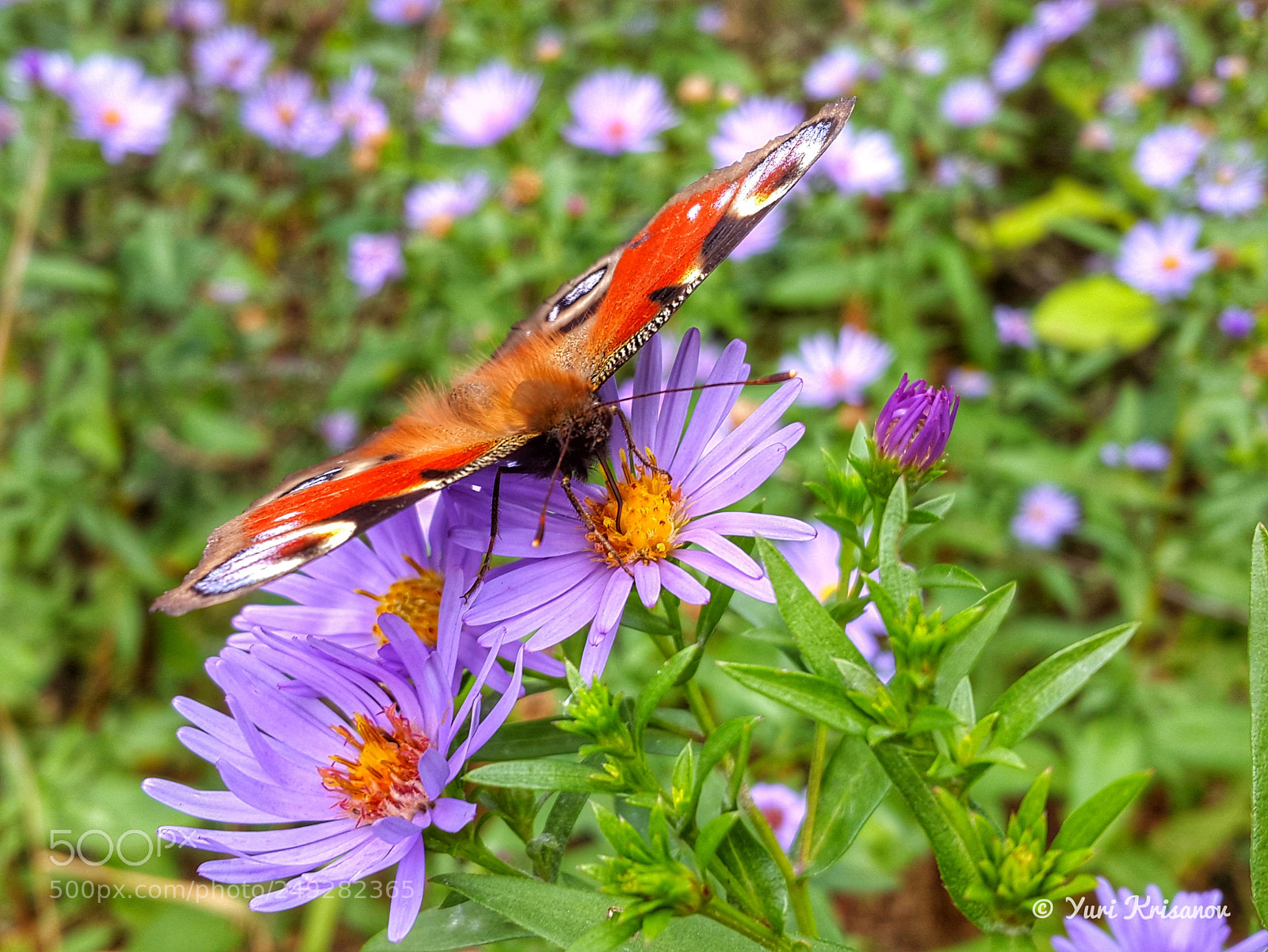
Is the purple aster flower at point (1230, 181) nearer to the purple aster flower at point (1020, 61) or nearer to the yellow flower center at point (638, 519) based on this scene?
the purple aster flower at point (1020, 61)

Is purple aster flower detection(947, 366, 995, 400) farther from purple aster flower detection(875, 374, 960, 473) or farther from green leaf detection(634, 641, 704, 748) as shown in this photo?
green leaf detection(634, 641, 704, 748)

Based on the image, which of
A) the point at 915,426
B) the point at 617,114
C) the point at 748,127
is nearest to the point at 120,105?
the point at 617,114

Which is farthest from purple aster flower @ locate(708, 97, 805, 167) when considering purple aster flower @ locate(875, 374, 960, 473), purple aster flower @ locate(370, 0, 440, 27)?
purple aster flower @ locate(875, 374, 960, 473)

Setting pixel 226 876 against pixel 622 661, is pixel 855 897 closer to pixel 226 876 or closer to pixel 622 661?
pixel 622 661

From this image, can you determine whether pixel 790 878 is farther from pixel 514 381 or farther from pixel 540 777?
pixel 514 381

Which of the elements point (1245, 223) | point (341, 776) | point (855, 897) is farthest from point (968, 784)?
point (1245, 223)
